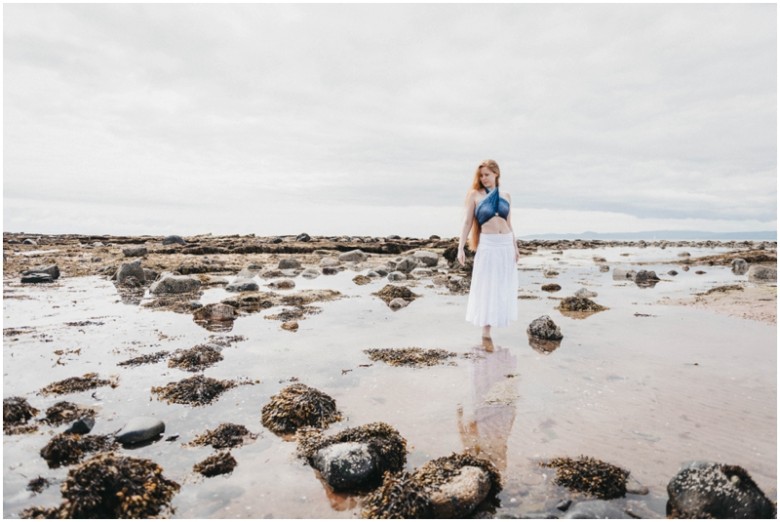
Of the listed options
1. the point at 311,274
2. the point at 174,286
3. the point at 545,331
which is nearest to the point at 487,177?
the point at 545,331

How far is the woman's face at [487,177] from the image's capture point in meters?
9.04

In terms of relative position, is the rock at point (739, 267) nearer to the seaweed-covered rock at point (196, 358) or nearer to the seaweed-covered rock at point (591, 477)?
the seaweed-covered rock at point (591, 477)

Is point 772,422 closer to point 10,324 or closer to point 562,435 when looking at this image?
point 562,435

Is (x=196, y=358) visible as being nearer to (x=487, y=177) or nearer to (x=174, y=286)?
(x=487, y=177)

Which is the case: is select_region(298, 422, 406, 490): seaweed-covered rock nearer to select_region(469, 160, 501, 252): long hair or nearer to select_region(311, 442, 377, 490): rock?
select_region(311, 442, 377, 490): rock

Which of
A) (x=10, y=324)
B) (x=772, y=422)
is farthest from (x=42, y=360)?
(x=772, y=422)

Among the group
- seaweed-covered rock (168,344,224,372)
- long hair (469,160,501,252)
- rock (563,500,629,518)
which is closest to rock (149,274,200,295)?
seaweed-covered rock (168,344,224,372)

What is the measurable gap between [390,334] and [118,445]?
5904 mm

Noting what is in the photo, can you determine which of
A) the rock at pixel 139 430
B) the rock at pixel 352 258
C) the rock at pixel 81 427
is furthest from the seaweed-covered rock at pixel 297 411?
the rock at pixel 352 258

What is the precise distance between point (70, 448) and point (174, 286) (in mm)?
11928

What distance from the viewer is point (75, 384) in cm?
619

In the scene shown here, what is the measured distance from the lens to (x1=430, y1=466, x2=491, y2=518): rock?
3.50 meters

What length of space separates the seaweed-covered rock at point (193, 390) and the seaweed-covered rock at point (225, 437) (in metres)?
0.97

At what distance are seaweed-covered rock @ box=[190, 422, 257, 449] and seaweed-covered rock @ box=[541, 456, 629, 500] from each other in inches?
123
